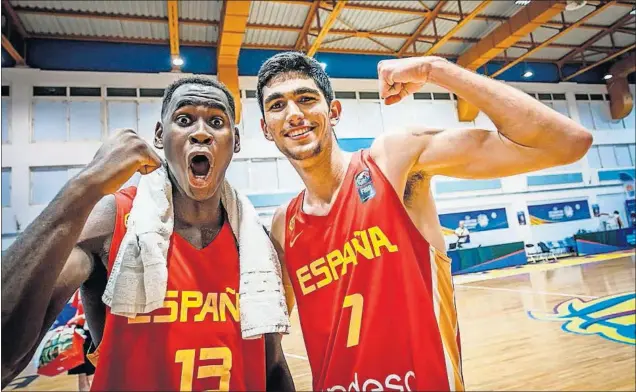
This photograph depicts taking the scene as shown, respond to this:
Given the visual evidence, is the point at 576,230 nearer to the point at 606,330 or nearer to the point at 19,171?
the point at 606,330

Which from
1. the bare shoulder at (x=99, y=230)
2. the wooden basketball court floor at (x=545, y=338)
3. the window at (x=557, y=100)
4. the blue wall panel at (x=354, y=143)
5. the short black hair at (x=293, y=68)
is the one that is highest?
the window at (x=557, y=100)

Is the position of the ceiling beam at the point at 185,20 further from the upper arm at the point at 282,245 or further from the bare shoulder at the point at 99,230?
the bare shoulder at the point at 99,230

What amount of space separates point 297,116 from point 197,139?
384 millimetres

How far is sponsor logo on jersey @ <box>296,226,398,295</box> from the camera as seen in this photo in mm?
1390

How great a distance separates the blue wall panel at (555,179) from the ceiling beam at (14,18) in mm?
16674

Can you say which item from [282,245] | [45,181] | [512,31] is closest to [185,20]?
[45,181]

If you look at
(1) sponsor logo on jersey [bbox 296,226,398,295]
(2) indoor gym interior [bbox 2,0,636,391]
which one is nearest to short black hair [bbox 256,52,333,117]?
(1) sponsor logo on jersey [bbox 296,226,398,295]

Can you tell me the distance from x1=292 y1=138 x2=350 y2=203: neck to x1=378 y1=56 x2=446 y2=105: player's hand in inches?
13.8

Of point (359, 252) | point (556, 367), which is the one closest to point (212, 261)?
point (359, 252)

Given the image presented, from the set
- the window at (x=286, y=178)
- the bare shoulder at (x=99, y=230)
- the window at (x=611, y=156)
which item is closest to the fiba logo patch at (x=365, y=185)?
the bare shoulder at (x=99, y=230)

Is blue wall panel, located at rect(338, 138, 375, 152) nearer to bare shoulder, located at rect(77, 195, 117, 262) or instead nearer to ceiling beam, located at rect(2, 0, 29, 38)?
ceiling beam, located at rect(2, 0, 29, 38)

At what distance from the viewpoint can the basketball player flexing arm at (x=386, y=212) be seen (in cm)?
125

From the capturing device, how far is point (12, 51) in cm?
970

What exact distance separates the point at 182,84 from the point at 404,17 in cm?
1116
